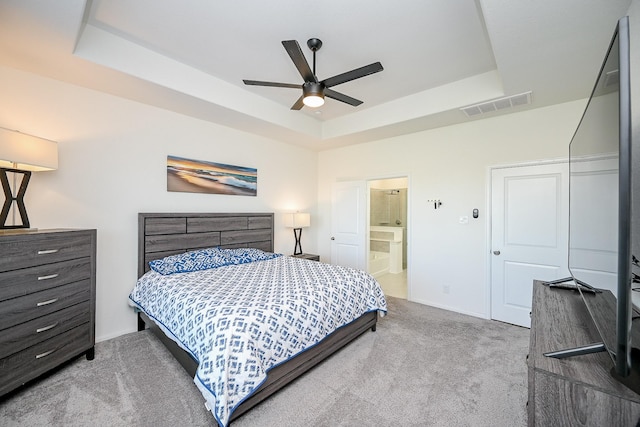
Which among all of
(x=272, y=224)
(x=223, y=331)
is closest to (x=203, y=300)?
(x=223, y=331)

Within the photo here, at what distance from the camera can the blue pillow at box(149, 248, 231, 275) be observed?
295 centimetres

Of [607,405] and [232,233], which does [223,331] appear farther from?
[232,233]

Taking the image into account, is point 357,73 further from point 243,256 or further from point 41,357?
point 41,357

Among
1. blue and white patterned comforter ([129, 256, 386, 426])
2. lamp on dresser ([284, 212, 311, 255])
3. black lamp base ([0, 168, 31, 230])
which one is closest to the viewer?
blue and white patterned comforter ([129, 256, 386, 426])

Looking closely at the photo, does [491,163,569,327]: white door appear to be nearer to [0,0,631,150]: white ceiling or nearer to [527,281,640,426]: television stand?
[0,0,631,150]: white ceiling

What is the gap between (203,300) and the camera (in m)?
→ 2.08

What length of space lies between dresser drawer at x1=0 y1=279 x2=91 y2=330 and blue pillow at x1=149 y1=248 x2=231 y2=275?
2.07 feet

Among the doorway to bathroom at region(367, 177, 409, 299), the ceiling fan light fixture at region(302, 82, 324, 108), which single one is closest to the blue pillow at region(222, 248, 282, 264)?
the doorway to bathroom at region(367, 177, 409, 299)

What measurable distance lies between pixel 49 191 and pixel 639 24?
4550mm

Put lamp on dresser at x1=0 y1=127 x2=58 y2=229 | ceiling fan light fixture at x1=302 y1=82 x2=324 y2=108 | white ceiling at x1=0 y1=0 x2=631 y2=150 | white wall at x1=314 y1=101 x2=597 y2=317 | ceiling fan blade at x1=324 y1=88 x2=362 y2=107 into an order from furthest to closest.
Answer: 1. white wall at x1=314 y1=101 x2=597 y2=317
2. ceiling fan blade at x1=324 y1=88 x2=362 y2=107
3. ceiling fan light fixture at x1=302 y1=82 x2=324 y2=108
4. lamp on dresser at x1=0 y1=127 x2=58 y2=229
5. white ceiling at x1=0 y1=0 x2=631 y2=150

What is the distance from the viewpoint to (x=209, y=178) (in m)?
3.79

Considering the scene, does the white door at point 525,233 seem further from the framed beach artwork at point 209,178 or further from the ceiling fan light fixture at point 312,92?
the framed beach artwork at point 209,178

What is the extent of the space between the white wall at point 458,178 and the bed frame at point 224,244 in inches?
57.8

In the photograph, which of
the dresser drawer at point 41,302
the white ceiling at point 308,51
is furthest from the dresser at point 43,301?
the white ceiling at point 308,51
